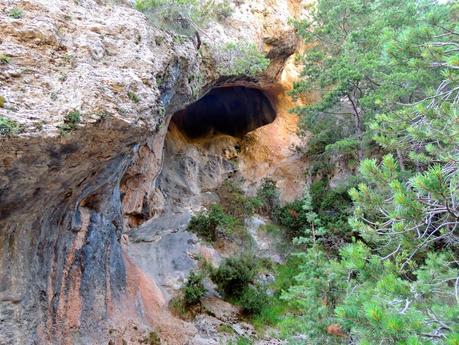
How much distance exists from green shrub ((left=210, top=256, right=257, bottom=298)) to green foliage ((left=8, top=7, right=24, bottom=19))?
25.5ft

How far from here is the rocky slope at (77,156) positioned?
14.1 feet

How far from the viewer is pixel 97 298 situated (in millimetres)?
6930

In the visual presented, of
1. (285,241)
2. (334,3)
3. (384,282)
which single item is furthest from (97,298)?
(334,3)

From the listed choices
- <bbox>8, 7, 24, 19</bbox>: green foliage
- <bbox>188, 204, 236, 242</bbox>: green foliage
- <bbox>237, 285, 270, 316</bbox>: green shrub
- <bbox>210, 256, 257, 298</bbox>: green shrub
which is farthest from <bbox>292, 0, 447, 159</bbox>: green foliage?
<bbox>8, 7, 24, 19</bbox>: green foliage

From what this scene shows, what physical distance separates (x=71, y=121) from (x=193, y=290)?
247 inches

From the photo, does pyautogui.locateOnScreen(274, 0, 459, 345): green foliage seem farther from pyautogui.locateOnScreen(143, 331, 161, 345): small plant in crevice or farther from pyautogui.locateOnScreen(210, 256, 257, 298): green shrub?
pyautogui.locateOnScreen(143, 331, 161, 345): small plant in crevice

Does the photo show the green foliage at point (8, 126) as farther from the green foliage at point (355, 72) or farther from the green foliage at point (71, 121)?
the green foliage at point (355, 72)

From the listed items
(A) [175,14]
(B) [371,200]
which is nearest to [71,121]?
(B) [371,200]

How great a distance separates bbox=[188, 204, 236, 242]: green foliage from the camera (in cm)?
1230

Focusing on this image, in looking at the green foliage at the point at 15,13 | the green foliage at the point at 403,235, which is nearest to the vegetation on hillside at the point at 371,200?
the green foliage at the point at 403,235

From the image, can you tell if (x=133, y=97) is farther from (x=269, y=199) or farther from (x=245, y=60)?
(x=269, y=199)

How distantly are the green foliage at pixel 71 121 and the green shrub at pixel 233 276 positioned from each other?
7.12m

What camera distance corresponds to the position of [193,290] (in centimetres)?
932

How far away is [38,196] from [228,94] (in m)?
13.8
